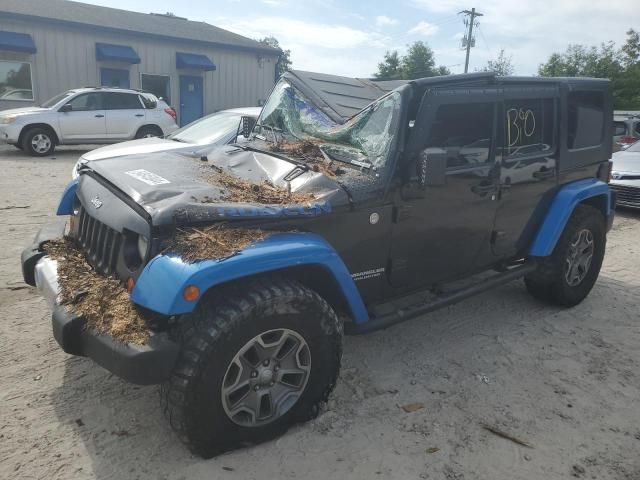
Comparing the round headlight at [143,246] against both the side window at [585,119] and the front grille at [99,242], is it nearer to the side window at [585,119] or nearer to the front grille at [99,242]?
the front grille at [99,242]

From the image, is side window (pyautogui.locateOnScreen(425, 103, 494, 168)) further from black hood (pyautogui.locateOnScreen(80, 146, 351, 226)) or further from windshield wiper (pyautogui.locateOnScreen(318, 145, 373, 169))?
black hood (pyautogui.locateOnScreen(80, 146, 351, 226))

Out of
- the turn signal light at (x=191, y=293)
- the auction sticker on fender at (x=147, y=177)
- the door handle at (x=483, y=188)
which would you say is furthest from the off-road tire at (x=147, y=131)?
the turn signal light at (x=191, y=293)

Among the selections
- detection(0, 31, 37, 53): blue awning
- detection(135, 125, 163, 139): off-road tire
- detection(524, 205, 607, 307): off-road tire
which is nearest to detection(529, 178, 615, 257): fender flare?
detection(524, 205, 607, 307): off-road tire

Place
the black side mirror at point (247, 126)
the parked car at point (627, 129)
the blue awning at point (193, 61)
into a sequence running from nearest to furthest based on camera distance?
the black side mirror at point (247, 126) → the parked car at point (627, 129) → the blue awning at point (193, 61)

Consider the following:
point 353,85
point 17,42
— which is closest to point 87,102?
point 17,42

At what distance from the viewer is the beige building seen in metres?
17.3

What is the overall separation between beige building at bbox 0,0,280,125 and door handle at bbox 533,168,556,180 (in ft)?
58.2

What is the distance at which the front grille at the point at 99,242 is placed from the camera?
2826 millimetres

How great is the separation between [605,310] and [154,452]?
4274 mm

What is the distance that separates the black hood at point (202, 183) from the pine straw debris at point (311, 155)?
79 mm

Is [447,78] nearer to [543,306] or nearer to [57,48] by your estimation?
[543,306]

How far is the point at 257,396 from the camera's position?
274cm

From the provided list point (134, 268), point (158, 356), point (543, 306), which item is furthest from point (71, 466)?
point (543, 306)

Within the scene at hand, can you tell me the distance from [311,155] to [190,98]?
1927cm
